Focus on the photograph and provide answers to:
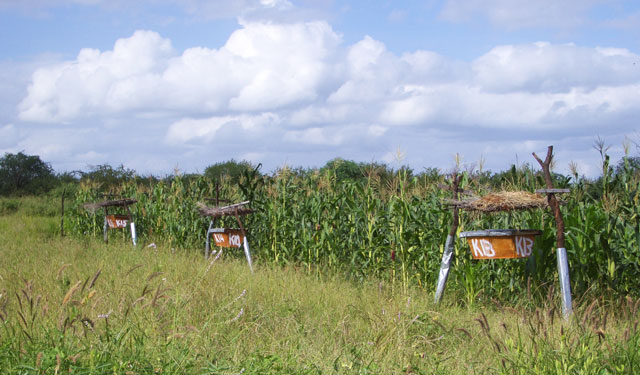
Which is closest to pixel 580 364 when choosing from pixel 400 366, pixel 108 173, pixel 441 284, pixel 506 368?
pixel 506 368

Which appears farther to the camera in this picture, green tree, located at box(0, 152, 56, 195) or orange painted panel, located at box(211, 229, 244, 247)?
green tree, located at box(0, 152, 56, 195)

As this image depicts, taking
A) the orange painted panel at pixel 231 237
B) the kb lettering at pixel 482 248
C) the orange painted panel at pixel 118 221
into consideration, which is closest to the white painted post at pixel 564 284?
the kb lettering at pixel 482 248

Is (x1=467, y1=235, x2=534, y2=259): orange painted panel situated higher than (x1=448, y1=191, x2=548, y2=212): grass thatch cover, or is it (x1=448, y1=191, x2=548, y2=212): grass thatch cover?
(x1=448, y1=191, x2=548, y2=212): grass thatch cover

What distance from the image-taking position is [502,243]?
664 centimetres

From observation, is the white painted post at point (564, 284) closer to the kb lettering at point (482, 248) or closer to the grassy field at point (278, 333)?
the grassy field at point (278, 333)

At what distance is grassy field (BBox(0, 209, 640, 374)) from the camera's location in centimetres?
402

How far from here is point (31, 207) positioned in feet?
84.8

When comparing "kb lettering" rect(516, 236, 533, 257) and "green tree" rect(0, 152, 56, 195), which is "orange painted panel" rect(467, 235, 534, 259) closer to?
"kb lettering" rect(516, 236, 533, 257)

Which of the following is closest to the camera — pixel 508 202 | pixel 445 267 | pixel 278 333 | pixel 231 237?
pixel 278 333

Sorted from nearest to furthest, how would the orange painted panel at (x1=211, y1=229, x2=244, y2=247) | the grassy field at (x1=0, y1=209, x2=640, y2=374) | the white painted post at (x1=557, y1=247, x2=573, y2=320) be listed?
the grassy field at (x1=0, y1=209, x2=640, y2=374) → the white painted post at (x1=557, y1=247, x2=573, y2=320) → the orange painted panel at (x1=211, y1=229, x2=244, y2=247)

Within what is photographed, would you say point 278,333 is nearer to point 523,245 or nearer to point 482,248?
point 482,248

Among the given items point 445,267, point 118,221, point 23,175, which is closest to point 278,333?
point 445,267

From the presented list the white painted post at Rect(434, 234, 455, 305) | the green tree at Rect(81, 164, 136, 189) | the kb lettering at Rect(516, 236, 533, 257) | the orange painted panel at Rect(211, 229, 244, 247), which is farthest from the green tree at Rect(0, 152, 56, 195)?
the kb lettering at Rect(516, 236, 533, 257)

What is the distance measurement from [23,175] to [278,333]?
33.7m
